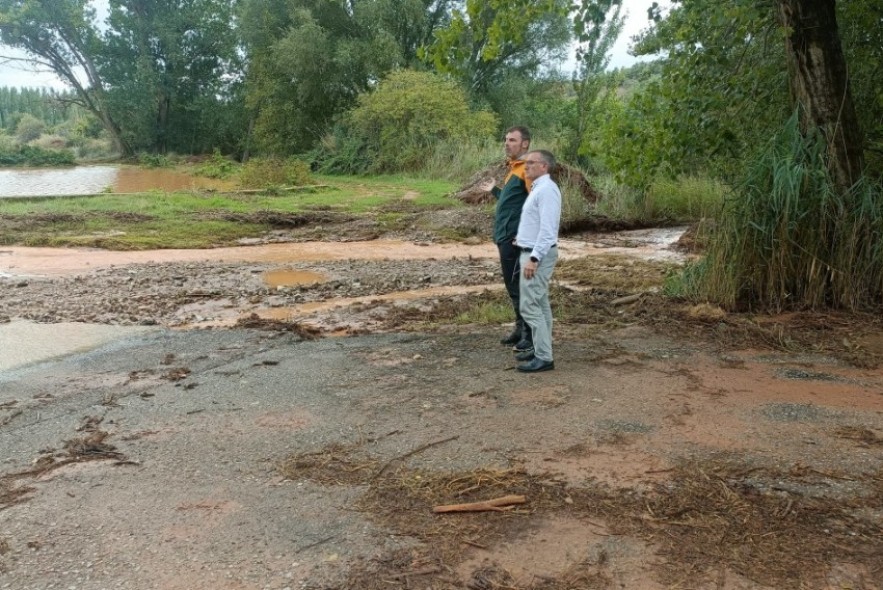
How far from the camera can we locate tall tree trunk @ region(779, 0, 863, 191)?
288 inches

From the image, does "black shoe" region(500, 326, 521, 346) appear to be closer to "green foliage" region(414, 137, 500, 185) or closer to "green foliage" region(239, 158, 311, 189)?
"green foliage" region(239, 158, 311, 189)

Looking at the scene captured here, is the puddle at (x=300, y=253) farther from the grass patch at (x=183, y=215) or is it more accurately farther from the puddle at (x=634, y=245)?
the grass patch at (x=183, y=215)

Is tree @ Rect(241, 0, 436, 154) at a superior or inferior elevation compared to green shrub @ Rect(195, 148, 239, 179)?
superior

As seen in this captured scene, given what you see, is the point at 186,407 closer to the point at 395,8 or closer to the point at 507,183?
the point at 507,183

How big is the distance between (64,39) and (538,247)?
49.2m

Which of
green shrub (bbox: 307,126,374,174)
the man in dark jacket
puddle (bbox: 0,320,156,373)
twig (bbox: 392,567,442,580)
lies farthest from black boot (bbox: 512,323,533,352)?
green shrub (bbox: 307,126,374,174)

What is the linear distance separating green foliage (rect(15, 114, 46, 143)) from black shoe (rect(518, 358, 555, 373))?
7641cm

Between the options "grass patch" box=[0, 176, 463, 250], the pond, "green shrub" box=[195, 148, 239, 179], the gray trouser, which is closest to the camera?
the gray trouser

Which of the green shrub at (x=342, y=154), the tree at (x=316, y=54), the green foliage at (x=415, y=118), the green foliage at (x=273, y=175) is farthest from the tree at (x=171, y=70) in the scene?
the green foliage at (x=273, y=175)

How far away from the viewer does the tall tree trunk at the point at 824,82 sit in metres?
7.31

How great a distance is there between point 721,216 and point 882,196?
4.84ft

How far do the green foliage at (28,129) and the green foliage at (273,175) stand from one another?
5470cm

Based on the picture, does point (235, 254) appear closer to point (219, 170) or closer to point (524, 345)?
point (524, 345)

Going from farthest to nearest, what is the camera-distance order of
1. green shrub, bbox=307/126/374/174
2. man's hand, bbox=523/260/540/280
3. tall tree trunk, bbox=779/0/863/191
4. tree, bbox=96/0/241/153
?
1. tree, bbox=96/0/241/153
2. green shrub, bbox=307/126/374/174
3. tall tree trunk, bbox=779/0/863/191
4. man's hand, bbox=523/260/540/280
